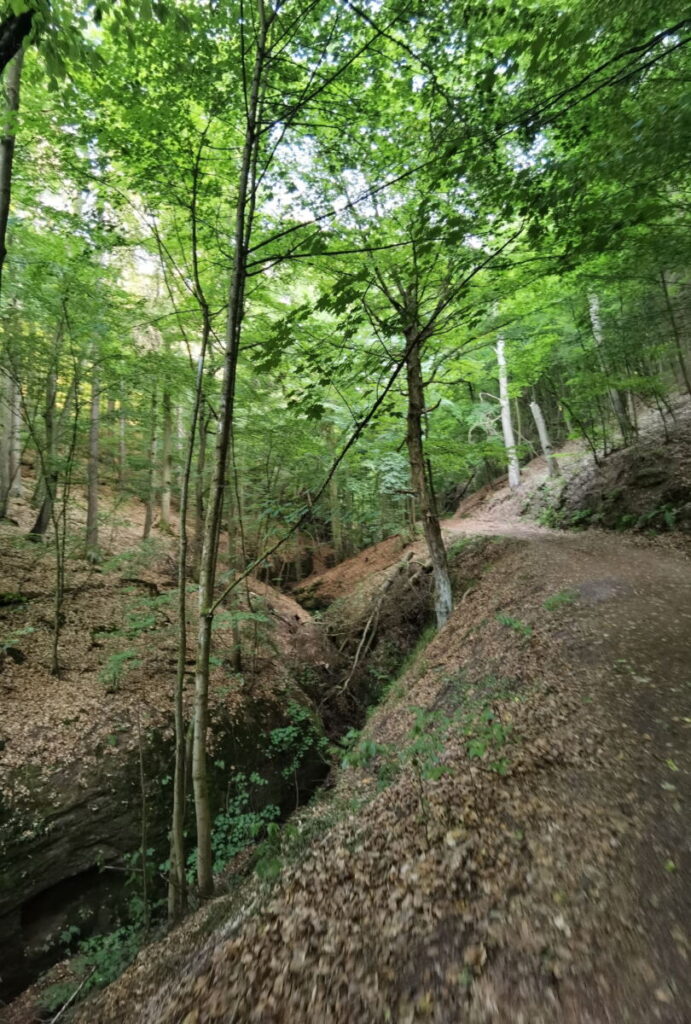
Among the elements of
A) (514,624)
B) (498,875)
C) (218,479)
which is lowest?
(498,875)

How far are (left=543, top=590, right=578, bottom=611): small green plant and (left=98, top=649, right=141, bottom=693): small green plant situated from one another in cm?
697

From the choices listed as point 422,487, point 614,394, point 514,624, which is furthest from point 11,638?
point 614,394

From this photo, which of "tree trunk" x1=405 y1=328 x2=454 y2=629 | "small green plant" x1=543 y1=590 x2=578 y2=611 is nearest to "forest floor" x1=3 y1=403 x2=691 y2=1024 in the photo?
"small green plant" x1=543 y1=590 x2=578 y2=611

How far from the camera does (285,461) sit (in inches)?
395

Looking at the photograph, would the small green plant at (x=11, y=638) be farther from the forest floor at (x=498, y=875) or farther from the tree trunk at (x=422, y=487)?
the tree trunk at (x=422, y=487)

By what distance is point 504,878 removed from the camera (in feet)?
9.52

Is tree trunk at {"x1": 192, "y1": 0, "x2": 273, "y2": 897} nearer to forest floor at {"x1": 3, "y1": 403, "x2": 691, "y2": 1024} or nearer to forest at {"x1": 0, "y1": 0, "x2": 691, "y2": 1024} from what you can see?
forest at {"x1": 0, "y1": 0, "x2": 691, "y2": 1024}

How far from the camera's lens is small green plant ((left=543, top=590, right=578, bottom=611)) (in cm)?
720

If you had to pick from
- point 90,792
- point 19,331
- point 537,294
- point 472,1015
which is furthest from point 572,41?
A: point 90,792

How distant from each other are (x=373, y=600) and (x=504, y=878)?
10.2m

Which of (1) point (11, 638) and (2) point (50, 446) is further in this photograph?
(2) point (50, 446)

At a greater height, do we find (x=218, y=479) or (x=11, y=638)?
(x=218, y=479)

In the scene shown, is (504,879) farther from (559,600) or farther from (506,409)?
(506,409)

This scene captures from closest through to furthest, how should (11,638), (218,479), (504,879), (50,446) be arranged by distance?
(504,879) < (218,479) < (11,638) < (50,446)
